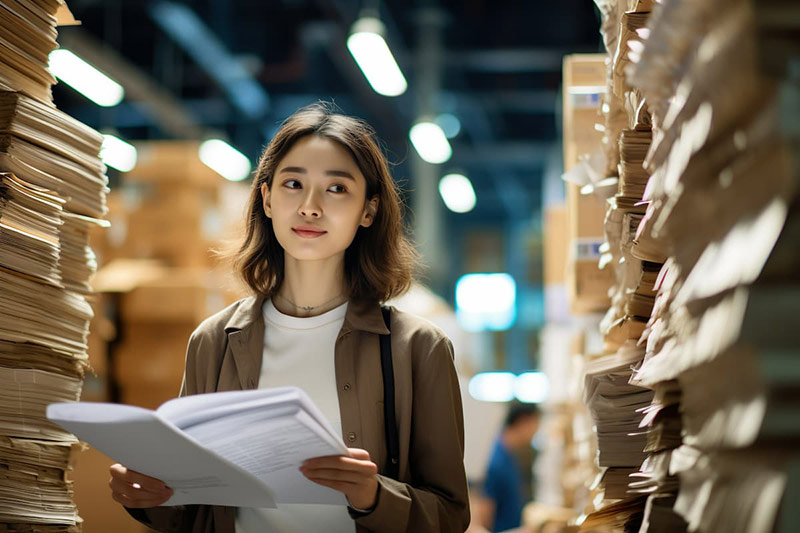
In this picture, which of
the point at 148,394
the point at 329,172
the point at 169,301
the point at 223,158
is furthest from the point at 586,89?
the point at 223,158

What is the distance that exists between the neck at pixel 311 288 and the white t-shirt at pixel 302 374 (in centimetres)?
3

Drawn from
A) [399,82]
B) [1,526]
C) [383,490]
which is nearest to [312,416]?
[383,490]

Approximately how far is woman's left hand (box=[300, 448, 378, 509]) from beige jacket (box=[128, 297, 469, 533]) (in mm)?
143

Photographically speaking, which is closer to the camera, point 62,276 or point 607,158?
point 62,276

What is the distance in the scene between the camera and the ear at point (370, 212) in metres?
2.10

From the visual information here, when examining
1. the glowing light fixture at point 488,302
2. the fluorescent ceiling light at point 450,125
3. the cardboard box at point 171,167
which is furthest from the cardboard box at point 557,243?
the glowing light fixture at point 488,302

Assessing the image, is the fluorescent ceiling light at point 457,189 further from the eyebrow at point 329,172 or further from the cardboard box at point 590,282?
the eyebrow at point 329,172

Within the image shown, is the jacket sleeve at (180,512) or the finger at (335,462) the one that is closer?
the finger at (335,462)

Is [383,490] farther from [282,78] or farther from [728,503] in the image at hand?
[282,78]

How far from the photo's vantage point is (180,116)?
11102mm

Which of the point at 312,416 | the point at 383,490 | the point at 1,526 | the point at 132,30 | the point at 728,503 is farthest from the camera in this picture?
the point at 132,30

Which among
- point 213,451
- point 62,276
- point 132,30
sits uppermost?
point 132,30

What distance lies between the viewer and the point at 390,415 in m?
1.87

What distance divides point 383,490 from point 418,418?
24cm
